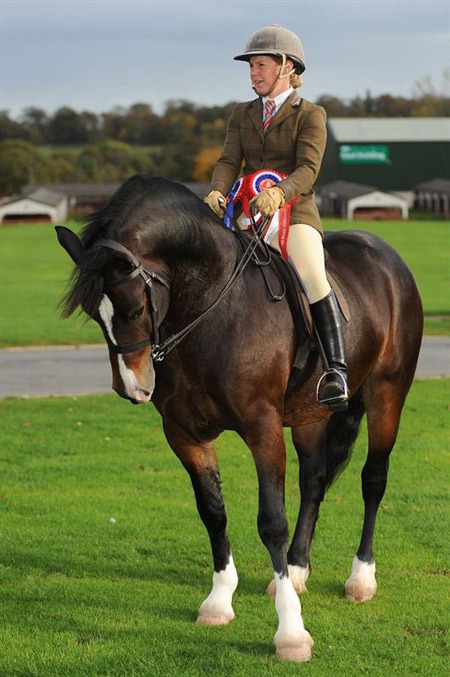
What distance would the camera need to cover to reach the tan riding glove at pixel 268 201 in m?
6.09


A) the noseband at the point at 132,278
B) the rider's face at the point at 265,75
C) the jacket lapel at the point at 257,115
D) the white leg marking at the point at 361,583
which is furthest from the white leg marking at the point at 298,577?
the rider's face at the point at 265,75

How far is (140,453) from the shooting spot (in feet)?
A: 38.4

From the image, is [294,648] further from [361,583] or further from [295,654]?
[361,583]

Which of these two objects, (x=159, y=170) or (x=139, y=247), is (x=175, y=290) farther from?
(x=159, y=170)

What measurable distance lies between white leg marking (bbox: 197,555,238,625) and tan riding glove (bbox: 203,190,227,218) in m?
2.25

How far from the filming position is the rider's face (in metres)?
6.41

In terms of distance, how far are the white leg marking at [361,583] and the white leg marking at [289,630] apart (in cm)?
101

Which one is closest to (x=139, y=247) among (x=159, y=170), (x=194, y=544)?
(x=194, y=544)

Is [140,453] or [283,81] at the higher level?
[283,81]

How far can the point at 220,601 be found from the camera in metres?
6.68

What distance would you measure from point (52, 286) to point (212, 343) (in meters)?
30.8

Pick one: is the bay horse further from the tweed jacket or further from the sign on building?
the sign on building

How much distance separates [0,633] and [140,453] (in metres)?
5.33

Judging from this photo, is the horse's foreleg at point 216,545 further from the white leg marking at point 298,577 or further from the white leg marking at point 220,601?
the white leg marking at point 298,577
